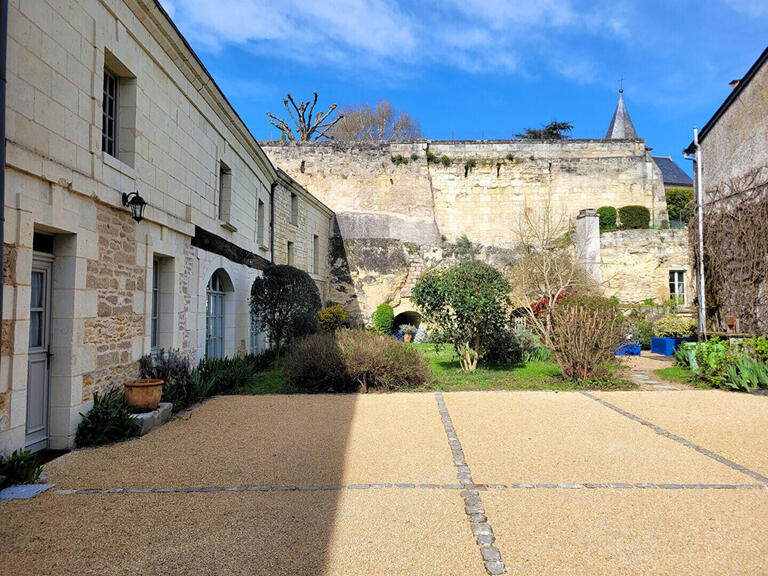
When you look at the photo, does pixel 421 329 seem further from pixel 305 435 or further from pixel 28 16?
pixel 28 16

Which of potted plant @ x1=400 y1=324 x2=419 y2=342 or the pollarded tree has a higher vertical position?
the pollarded tree

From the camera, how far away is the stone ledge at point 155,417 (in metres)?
4.92

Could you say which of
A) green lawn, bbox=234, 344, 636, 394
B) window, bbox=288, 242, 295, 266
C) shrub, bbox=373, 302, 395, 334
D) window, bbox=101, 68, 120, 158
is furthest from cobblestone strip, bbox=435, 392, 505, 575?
shrub, bbox=373, 302, 395, 334

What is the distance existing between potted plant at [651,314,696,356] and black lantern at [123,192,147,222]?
1196 centimetres

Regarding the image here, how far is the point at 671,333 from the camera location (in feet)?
43.1

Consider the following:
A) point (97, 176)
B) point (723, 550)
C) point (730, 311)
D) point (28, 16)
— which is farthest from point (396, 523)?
point (730, 311)

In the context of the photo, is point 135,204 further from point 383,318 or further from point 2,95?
point 383,318

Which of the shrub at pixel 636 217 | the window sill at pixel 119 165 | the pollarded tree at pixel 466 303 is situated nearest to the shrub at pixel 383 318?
the pollarded tree at pixel 466 303

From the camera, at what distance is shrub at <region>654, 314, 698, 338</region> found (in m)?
12.7

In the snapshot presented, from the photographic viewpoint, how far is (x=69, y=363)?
4441 mm

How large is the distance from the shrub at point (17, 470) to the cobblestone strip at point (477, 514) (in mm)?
3156

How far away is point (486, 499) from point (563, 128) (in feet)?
82.8

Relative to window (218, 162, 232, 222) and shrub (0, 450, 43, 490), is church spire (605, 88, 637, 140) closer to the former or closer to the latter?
window (218, 162, 232, 222)

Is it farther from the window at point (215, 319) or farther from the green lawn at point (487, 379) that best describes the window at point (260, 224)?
the green lawn at point (487, 379)
